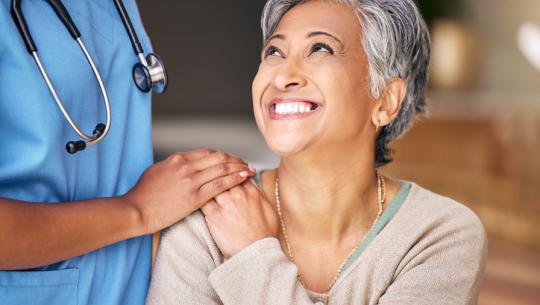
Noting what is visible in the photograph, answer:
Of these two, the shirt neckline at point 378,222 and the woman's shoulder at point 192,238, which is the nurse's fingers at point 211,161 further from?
the shirt neckline at point 378,222

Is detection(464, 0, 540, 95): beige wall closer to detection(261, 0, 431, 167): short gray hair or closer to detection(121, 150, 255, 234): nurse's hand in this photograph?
detection(261, 0, 431, 167): short gray hair

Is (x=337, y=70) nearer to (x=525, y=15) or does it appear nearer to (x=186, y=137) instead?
(x=186, y=137)

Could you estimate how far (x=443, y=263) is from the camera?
5.03 ft

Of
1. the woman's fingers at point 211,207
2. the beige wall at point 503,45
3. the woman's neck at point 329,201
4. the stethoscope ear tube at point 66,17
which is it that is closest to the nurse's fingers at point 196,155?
the woman's fingers at point 211,207

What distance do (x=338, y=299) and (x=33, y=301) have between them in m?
0.59

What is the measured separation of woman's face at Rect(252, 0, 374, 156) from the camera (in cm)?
155

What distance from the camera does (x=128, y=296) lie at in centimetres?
149

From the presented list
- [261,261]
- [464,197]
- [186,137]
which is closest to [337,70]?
[261,261]

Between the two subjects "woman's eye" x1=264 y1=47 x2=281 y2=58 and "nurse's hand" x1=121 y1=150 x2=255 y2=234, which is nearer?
"nurse's hand" x1=121 y1=150 x2=255 y2=234

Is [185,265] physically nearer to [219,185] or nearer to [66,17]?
[219,185]

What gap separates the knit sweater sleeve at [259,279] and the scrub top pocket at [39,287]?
285mm

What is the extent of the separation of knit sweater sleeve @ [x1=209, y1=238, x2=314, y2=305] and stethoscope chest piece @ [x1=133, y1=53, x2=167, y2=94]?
361 millimetres

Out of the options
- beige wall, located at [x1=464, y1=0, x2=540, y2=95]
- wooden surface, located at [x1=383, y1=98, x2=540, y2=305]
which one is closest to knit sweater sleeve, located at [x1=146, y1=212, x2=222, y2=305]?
wooden surface, located at [x1=383, y1=98, x2=540, y2=305]

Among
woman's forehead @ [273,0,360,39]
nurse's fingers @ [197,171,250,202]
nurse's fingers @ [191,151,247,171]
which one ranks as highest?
woman's forehead @ [273,0,360,39]
